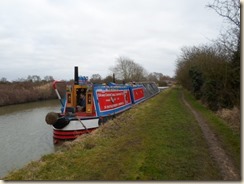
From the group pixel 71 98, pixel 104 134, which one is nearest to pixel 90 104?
pixel 71 98

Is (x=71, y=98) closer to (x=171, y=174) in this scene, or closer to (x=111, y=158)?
(x=111, y=158)

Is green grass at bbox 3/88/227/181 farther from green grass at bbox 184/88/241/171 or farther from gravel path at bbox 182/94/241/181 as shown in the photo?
green grass at bbox 184/88/241/171

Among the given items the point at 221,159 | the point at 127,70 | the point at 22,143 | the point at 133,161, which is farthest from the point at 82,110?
the point at 127,70

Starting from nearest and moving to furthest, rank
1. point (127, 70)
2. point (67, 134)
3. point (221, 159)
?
point (221, 159), point (67, 134), point (127, 70)

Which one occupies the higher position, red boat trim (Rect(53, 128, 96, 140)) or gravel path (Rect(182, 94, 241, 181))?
gravel path (Rect(182, 94, 241, 181))

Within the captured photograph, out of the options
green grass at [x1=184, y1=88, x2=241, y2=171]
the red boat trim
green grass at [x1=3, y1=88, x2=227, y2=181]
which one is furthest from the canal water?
green grass at [x1=184, y1=88, x2=241, y2=171]

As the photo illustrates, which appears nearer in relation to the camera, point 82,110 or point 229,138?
point 229,138

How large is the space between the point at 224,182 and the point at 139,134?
390 cm

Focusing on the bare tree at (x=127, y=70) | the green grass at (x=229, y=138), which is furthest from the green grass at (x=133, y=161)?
the bare tree at (x=127, y=70)

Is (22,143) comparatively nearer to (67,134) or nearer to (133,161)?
(67,134)

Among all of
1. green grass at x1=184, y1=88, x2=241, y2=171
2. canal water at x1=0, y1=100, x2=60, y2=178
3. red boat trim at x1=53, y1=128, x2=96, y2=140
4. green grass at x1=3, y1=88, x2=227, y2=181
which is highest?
green grass at x1=184, y1=88, x2=241, y2=171

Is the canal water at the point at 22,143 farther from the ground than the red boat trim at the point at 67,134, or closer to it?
closer to it

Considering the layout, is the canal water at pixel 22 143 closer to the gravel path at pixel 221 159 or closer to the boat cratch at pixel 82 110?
the boat cratch at pixel 82 110

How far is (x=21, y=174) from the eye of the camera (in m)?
5.28
